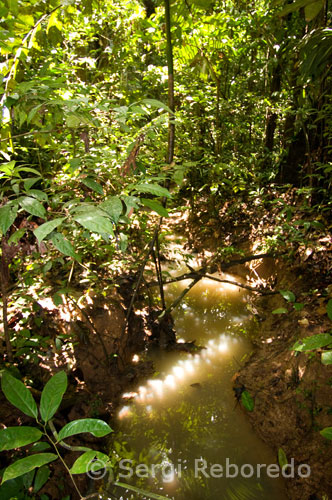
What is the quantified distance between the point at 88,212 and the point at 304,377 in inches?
90.0

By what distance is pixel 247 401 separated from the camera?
2.57 m

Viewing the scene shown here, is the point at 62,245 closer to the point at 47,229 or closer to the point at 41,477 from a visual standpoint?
the point at 47,229

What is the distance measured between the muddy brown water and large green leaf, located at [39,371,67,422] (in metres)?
1.60

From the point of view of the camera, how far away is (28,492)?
5.71 ft

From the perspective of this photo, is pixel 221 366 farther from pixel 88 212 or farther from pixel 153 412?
pixel 88 212

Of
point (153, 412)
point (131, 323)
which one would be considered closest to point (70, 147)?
point (131, 323)

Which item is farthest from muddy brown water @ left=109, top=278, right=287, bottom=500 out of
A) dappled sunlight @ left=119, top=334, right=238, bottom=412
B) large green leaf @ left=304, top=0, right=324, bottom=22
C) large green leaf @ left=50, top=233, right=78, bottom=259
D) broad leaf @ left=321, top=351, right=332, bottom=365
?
large green leaf @ left=304, top=0, right=324, bottom=22

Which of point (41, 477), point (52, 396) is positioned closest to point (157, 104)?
point (52, 396)

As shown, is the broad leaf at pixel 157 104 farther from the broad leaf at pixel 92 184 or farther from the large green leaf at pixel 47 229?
the large green leaf at pixel 47 229

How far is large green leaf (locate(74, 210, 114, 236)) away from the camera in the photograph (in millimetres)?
813

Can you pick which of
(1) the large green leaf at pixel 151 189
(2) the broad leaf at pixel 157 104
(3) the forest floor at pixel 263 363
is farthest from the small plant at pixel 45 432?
(3) the forest floor at pixel 263 363

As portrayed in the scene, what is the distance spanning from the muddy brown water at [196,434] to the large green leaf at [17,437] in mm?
1629

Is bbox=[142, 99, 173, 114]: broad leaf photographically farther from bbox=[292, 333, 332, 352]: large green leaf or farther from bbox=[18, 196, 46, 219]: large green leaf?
bbox=[292, 333, 332, 352]: large green leaf

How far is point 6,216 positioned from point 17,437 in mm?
644
